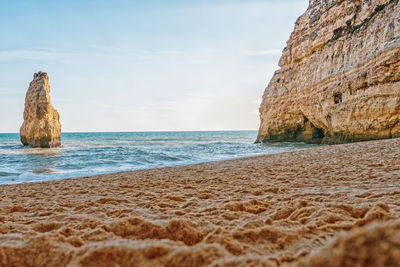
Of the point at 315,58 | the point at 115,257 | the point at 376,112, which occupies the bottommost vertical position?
the point at 115,257

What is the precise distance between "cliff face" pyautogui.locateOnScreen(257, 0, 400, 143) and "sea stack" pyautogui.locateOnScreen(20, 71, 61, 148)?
21.1 meters

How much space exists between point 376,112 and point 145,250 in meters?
14.8

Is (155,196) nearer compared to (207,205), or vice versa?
(207,205)

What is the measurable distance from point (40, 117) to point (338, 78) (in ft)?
86.9

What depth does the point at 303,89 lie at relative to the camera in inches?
739

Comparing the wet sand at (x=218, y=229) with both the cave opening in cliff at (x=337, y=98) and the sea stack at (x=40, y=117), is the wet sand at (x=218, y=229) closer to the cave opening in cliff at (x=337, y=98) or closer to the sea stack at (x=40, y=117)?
the cave opening in cliff at (x=337, y=98)

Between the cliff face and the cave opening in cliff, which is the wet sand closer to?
the cliff face

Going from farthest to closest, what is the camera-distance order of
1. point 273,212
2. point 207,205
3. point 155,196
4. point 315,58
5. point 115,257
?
point 315,58, point 155,196, point 207,205, point 273,212, point 115,257

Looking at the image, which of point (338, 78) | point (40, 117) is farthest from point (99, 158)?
point (40, 117)

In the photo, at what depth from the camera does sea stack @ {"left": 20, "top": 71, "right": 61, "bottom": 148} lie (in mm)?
23828

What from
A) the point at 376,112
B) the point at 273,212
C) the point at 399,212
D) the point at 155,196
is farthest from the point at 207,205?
the point at 376,112

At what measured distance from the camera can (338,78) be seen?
15352 millimetres

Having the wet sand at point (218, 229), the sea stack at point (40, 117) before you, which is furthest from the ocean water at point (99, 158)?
the wet sand at point (218, 229)

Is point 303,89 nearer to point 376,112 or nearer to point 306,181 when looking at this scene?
point 376,112
